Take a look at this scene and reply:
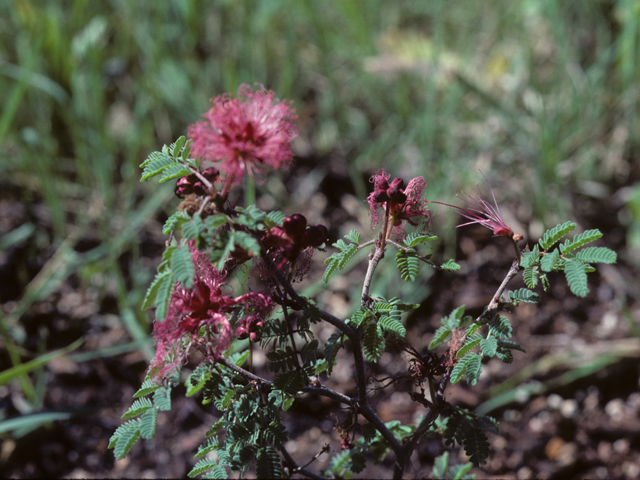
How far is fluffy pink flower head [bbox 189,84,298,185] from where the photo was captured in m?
0.67

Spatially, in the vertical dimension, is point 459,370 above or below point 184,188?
below

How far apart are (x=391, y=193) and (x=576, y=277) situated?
0.24 m

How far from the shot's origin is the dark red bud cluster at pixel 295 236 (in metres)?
0.64

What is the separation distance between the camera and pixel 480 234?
6.51 ft

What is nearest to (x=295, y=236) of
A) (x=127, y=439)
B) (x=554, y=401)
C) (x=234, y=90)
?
(x=127, y=439)

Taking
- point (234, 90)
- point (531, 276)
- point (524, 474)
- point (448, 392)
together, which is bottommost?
point (524, 474)

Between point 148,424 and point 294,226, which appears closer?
point 294,226

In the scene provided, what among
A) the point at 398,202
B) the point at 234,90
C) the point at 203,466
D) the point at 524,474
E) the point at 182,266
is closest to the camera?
the point at 182,266

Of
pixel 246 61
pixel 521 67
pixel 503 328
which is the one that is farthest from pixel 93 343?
pixel 521 67

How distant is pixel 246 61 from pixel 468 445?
1673 millimetres

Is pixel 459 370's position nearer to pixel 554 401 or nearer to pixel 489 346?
pixel 489 346

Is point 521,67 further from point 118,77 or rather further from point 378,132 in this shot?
point 118,77

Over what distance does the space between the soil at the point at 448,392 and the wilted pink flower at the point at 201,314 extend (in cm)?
60

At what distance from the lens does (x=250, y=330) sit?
0.72 meters
